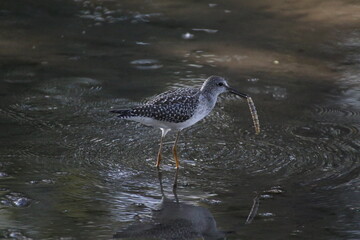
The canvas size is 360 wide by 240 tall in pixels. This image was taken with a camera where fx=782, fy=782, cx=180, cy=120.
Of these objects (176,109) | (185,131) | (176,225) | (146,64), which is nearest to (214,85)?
(176,109)

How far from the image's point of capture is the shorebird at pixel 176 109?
7480 mm

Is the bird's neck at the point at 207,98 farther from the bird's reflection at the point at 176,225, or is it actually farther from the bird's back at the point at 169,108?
the bird's reflection at the point at 176,225

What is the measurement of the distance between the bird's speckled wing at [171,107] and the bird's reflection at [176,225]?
1022 mm

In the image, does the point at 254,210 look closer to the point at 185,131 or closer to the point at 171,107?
the point at 171,107

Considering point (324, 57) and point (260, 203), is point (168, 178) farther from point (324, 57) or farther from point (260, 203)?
point (324, 57)

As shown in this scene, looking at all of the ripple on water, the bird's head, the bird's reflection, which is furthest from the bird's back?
the ripple on water

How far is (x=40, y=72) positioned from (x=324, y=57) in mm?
3684

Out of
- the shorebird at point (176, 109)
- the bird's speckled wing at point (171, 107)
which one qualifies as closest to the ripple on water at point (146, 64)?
the shorebird at point (176, 109)

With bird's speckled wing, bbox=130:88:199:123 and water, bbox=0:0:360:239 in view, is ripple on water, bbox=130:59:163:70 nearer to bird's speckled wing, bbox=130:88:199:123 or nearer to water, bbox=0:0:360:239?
water, bbox=0:0:360:239

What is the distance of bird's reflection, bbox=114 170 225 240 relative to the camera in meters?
6.10

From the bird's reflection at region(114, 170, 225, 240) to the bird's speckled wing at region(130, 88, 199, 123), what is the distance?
102 centimetres

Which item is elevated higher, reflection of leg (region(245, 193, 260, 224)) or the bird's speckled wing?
the bird's speckled wing

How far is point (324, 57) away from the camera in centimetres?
1028

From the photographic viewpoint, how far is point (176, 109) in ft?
25.0
